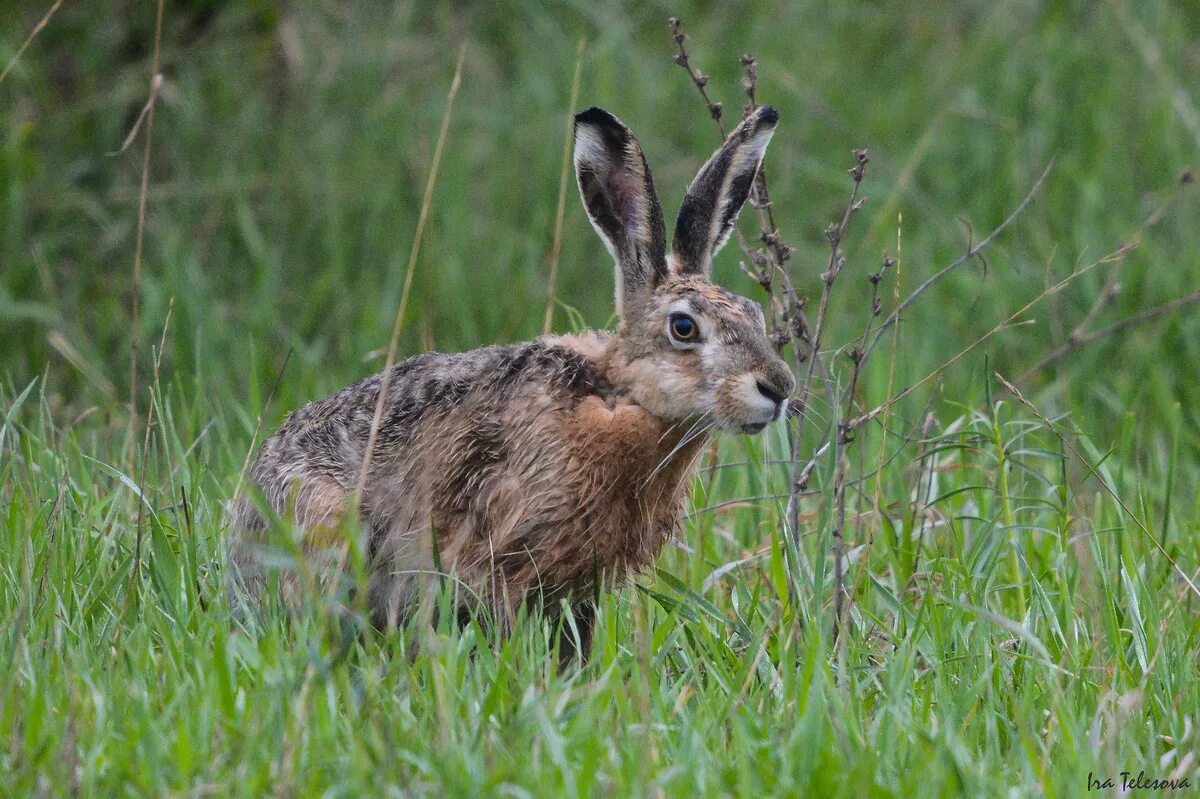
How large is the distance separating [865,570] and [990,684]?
2.20 feet

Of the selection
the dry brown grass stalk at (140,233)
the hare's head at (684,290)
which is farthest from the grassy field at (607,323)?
the hare's head at (684,290)

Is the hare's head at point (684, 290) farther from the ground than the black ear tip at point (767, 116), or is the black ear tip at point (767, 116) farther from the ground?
the black ear tip at point (767, 116)

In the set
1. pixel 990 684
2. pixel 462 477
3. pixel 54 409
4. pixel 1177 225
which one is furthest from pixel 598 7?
pixel 990 684

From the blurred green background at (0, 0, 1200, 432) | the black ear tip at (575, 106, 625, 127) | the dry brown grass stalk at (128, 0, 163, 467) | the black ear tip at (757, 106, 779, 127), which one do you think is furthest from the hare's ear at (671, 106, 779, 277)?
the blurred green background at (0, 0, 1200, 432)

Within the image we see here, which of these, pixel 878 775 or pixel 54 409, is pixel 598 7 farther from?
pixel 878 775

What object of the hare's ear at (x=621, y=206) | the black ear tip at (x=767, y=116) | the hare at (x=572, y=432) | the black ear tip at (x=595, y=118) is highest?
the black ear tip at (x=595, y=118)

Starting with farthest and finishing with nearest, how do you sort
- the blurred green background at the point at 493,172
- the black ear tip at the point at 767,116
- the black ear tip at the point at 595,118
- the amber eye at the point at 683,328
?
the blurred green background at the point at 493,172
the black ear tip at the point at 767,116
the black ear tip at the point at 595,118
the amber eye at the point at 683,328

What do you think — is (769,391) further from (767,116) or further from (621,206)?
(767,116)

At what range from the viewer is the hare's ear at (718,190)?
450 centimetres

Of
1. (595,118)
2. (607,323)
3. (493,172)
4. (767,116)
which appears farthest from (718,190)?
(493,172)

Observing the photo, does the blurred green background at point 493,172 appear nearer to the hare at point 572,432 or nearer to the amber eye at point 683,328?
the hare at point 572,432

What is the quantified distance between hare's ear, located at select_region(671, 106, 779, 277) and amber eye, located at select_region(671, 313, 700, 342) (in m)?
0.30

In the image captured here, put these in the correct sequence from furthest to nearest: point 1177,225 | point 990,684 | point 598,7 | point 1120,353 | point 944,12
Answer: point 944,12
point 598,7
point 1177,225
point 1120,353
point 990,684

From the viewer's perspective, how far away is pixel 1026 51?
903 cm
